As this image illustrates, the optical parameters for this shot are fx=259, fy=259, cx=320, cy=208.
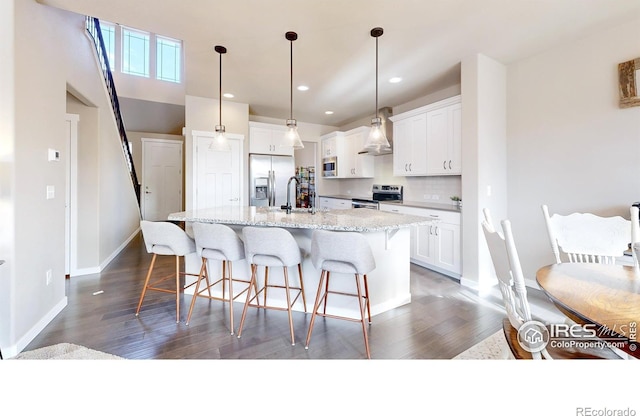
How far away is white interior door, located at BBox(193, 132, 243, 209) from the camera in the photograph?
430cm

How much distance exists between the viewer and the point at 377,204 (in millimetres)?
4508

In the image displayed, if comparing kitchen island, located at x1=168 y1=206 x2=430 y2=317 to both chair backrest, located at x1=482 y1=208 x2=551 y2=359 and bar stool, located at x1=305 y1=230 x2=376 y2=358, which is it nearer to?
bar stool, located at x1=305 y1=230 x2=376 y2=358

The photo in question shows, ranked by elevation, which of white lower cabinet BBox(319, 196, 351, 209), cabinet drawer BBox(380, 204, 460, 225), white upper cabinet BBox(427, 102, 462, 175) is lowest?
cabinet drawer BBox(380, 204, 460, 225)

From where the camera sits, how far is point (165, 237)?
2.29m

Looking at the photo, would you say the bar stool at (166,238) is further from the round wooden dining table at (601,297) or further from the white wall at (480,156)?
the white wall at (480,156)

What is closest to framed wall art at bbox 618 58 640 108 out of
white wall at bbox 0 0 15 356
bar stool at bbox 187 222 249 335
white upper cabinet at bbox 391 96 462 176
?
white upper cabinet at bbox 391 96 462 176

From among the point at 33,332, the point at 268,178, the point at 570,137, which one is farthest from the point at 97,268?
the point at 570,137

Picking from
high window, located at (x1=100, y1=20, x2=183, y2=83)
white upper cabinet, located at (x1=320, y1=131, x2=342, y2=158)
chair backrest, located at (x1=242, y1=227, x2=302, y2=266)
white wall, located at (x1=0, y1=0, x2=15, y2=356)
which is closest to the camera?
white wall, located at (x1=0, y1=0, x2=15, y2=356)

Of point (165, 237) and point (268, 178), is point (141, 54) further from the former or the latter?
point (165, 237)

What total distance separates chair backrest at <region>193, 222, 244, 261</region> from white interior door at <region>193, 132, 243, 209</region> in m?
2.39

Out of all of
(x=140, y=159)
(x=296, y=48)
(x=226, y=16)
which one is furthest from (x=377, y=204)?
(x=140, y=159)

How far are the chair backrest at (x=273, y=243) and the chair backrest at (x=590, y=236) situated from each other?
5.76ft
